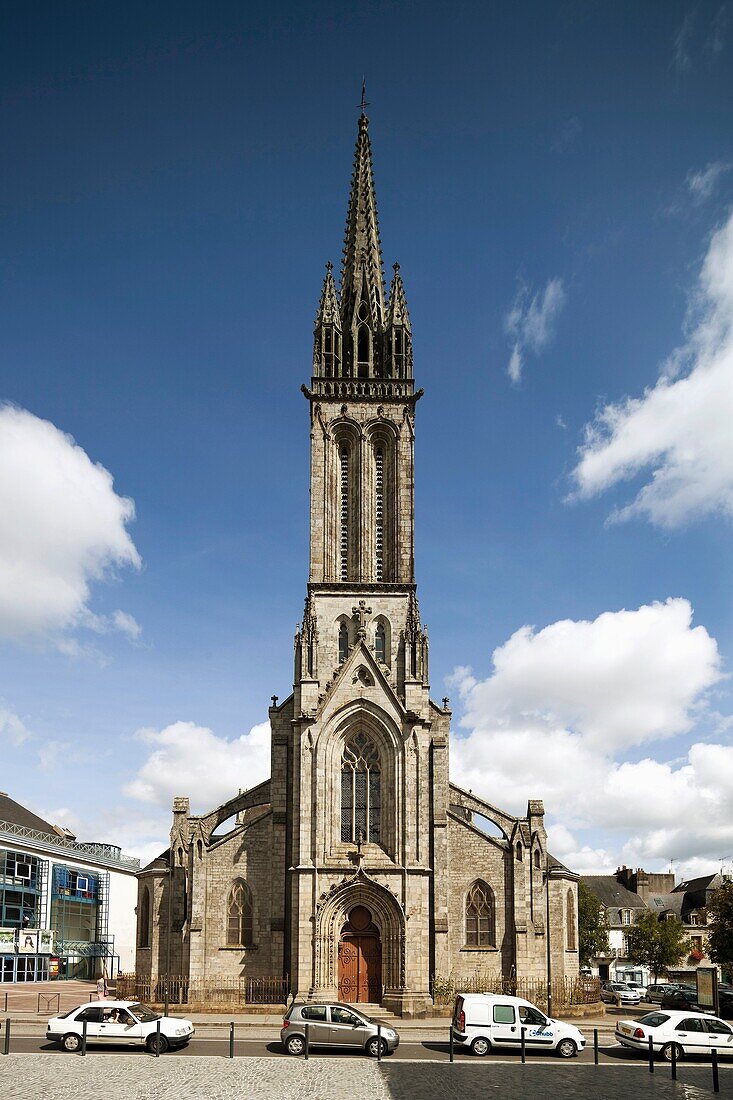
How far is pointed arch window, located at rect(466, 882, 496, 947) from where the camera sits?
45406 mm

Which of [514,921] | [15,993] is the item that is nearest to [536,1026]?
[514,921]

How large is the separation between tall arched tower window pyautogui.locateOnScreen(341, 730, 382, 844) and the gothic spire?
21.6m

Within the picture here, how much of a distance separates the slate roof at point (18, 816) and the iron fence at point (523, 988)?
126 feet

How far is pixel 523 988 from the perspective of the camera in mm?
43312

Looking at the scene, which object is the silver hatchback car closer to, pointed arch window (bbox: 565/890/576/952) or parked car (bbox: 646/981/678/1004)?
pointed arch window (bbox: 565/890/576/952)

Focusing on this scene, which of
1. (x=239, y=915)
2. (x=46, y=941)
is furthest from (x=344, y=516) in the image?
(x=46, y=941)

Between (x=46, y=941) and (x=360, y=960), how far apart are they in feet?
112

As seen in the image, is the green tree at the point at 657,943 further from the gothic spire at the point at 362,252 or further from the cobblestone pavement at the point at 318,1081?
the cobblestone pavement at the point at 318,1081

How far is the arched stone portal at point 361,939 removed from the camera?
142ft

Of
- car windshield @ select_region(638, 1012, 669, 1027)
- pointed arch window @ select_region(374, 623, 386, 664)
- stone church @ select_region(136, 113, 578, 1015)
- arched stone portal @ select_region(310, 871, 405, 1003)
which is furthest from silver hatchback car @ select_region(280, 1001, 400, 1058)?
pointed arch window @ select_region(374, 623, 386, 664)

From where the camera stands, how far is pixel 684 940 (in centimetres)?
8006

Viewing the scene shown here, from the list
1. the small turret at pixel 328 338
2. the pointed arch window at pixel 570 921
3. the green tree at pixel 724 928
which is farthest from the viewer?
the small turret at pixel 328 338

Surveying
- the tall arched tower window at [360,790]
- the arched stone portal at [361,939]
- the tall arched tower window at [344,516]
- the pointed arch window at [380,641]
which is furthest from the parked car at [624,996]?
the tall arched tower window at [344,516]

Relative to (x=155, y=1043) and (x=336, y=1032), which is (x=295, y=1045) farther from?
(x=155, y=1043)
